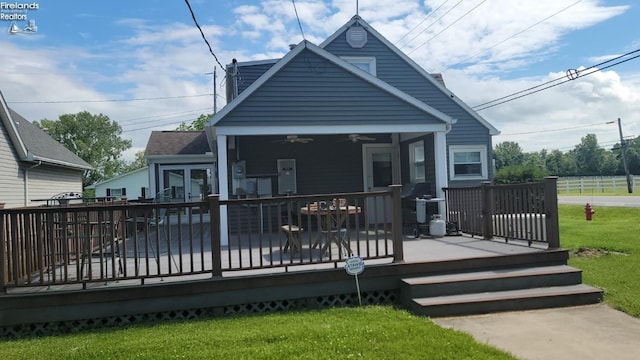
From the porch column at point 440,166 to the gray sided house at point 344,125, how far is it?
0.02 metres

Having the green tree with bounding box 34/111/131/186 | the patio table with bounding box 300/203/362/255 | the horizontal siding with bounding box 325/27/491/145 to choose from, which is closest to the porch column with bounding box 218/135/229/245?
the patio table with bounding box 300/203/362/255

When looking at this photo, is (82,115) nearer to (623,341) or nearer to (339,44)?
(339,44)

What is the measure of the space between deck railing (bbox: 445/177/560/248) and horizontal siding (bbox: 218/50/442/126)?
5.82ft

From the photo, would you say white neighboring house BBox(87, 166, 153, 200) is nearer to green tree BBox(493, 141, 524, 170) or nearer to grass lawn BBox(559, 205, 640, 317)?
grass lawn BBox(559, 205, 640, 317)

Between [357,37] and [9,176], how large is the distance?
11090 mm

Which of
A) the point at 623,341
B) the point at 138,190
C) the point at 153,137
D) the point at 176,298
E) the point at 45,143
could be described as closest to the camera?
the point at 623,341

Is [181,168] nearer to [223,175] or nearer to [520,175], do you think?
[223,175]

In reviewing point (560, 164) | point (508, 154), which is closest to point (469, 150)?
point (560, 164)

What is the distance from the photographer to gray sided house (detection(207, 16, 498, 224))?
761 cm

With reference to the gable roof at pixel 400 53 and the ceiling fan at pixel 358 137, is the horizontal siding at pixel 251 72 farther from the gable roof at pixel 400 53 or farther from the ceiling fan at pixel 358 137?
the ceiling fan at pixel 358 137

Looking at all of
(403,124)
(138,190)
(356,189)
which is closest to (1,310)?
(403,124)

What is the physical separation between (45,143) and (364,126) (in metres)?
14.8

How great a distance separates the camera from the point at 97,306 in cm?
449

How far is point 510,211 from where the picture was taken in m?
6.48
